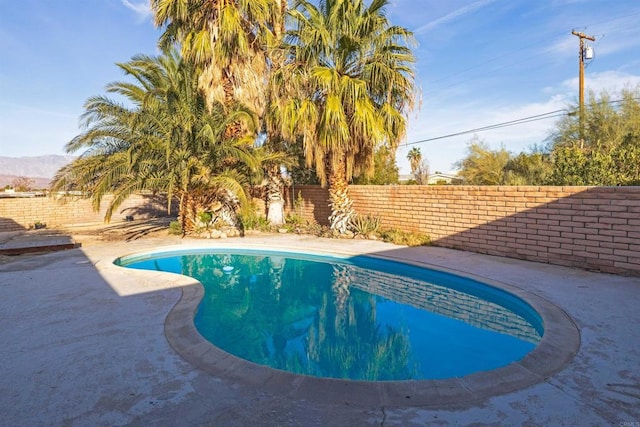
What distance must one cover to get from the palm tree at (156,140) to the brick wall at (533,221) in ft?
19.8

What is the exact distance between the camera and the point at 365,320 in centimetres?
603

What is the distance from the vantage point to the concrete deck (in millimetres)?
2885

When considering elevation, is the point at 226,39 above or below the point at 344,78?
above

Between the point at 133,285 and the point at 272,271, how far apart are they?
135 inches

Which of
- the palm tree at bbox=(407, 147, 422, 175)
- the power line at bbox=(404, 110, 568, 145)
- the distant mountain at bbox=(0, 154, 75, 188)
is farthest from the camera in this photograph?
the distant mountain at bbox=(0, 154, 75, 188)

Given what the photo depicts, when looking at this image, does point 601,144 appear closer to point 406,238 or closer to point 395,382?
point 406,238

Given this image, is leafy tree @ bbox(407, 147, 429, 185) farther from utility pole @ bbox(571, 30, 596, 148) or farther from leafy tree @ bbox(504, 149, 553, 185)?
utility pole @ bbox(571, 30, 596, 148)

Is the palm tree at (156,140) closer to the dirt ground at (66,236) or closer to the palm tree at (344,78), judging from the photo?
the dirt ground at (66,236)

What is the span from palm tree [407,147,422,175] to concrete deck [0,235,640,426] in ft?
107

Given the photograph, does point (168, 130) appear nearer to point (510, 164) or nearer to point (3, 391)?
point (3, 391)

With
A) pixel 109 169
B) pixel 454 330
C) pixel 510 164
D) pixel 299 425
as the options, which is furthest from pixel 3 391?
pixel 510 164

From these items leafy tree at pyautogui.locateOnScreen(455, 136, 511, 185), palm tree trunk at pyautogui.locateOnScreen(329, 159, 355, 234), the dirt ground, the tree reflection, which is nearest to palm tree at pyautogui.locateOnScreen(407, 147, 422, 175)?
leafy tree at pyautogui.locateOnScreen(455, 136, 511, 185)

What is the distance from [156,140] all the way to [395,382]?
11.4 metres

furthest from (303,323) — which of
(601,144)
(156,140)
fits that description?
(601,144)
